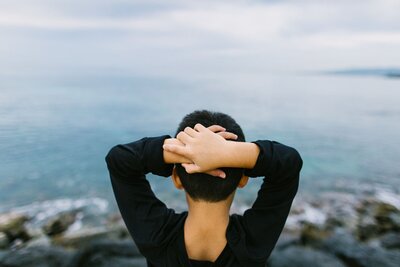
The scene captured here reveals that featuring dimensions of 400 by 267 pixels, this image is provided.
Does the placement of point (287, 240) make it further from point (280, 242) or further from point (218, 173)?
point (218, 173)

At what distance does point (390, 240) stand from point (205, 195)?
7.52 meters

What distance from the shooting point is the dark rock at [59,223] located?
26.0 ft

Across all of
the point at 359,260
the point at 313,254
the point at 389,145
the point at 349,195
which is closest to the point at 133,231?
the point at 313,254

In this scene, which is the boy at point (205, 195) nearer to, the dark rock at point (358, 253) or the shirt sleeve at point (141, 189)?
the shirt sleeve at point (141, 189)

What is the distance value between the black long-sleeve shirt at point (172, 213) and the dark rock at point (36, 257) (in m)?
5.29

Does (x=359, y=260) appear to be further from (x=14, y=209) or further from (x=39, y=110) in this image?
(x=39, y=110)

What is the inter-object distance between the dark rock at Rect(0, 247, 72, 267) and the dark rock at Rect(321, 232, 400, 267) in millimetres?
5061

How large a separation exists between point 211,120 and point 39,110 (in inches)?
1234

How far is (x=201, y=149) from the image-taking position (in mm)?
1604

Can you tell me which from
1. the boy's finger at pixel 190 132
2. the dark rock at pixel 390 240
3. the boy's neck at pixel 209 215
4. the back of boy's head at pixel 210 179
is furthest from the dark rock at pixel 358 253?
the boy's finger at pixel 190 132

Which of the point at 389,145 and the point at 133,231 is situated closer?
the point at 133,231

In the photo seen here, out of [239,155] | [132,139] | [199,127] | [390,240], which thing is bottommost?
[132,139]

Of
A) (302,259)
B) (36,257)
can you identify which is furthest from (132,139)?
(302,259)

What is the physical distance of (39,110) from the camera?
98.8ft
